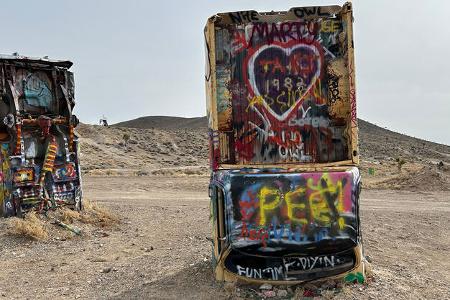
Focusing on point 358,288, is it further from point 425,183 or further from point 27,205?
point 425,183

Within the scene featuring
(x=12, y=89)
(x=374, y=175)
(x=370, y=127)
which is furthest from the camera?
(x=370, y=127)

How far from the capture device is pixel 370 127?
244 feet

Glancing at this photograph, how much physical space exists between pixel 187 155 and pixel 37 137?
35.2 m

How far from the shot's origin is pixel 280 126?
18.1 feet

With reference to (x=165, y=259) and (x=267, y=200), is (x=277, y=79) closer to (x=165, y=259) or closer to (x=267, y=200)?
(x=267, y=200)

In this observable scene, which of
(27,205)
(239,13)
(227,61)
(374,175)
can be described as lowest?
(374,175)

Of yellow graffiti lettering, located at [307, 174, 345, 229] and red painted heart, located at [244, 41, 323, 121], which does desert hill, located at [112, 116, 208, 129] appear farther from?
yellow graffiti lettering, located at [307, 174, 345, 229]

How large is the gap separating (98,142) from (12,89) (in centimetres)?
3457

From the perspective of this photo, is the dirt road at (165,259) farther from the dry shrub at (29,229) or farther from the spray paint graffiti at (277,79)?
the spray paint graffiti at (277,79)

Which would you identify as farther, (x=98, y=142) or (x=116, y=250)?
(x=98, y=142)

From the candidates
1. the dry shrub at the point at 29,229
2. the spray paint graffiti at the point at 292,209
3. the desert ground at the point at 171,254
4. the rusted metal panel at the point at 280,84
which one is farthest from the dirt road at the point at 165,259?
the rusted metal panel at the point at 280,84

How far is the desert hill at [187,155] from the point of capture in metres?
21.3

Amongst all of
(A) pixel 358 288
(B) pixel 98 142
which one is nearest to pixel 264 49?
(A) pixel 358 288

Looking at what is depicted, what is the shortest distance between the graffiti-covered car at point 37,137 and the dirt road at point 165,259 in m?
1.07
